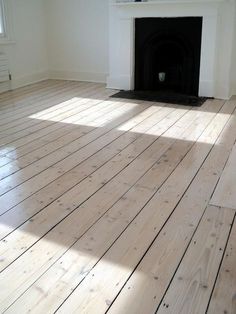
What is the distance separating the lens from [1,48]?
5652mm

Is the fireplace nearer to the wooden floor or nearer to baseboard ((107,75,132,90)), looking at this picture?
baseboard ((107,75,132,90))

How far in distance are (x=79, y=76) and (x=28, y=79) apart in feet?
2.81

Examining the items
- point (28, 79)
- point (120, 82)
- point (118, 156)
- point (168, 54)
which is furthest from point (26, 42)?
point (118, 156)

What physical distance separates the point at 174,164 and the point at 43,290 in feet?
5.43

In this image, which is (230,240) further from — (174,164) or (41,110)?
(41,110)

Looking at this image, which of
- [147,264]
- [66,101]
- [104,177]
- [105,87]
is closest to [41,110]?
[66,101]

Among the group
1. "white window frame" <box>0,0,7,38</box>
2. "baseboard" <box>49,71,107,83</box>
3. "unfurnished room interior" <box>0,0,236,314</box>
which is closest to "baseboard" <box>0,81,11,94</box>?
"unfurnished room interior" <box>0,0,236,314</box>

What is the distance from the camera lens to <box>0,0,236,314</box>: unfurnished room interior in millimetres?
1709

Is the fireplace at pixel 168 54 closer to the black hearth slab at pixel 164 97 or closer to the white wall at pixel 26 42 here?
the black hearth slab at pixel 164 97

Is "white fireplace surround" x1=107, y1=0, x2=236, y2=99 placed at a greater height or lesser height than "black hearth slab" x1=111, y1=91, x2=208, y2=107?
greater

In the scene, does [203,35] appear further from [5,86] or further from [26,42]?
[5,86]

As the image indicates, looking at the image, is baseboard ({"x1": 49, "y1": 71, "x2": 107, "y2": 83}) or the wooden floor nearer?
the wooden floor

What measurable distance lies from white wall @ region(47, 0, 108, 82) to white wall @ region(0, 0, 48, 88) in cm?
16

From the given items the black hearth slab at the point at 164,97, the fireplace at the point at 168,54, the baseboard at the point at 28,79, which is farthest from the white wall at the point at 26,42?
the fireplace at the point at 168,54
